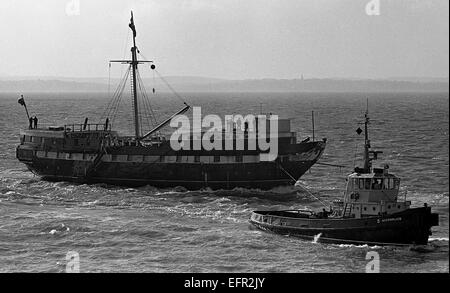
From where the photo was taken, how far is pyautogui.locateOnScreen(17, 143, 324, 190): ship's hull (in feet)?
212

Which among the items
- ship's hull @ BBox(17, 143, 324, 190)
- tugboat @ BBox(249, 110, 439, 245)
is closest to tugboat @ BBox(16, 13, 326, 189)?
ship's hull @ BBox(17, 143, 324, 190)

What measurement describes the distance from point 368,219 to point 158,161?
98.0 ft

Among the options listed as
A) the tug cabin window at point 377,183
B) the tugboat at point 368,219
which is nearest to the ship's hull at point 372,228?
the tugboat at point 368,219

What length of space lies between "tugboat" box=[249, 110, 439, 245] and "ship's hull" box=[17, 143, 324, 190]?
19.1 metres

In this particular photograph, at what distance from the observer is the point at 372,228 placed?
42.0 m

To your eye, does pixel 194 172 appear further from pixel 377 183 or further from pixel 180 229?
pixel 377 183

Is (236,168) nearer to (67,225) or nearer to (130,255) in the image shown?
(67,225)

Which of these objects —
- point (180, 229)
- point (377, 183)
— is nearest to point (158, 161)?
point (180, 229)

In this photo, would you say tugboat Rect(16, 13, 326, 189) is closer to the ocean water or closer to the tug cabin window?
the ocean water

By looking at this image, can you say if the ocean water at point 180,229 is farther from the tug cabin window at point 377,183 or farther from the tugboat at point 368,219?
the tug cabin window at point 377,183

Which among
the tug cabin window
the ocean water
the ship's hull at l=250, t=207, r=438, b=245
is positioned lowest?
the ocean water

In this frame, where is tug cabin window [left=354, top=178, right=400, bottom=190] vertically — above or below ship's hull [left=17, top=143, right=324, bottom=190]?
above

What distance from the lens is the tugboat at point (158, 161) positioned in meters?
64.8
